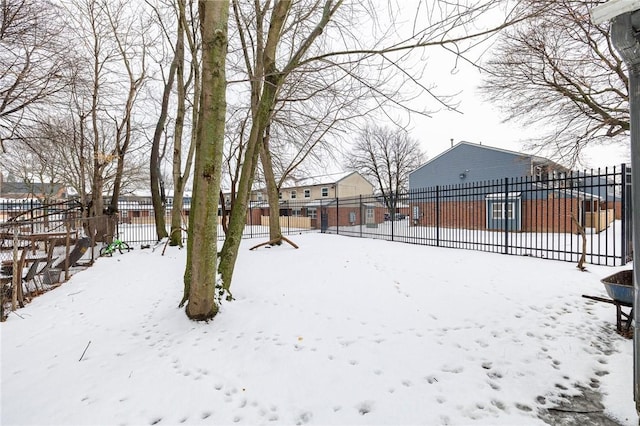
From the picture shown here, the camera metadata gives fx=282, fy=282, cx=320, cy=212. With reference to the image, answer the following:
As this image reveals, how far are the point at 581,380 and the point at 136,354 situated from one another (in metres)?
4.60

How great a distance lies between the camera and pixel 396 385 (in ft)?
8.60

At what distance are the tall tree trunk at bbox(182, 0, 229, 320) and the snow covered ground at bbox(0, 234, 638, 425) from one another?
1.63 ft

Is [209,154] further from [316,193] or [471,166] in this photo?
[316,193]

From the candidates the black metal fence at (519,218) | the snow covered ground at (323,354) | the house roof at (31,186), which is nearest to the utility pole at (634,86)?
the snow covered ground at (323,354)

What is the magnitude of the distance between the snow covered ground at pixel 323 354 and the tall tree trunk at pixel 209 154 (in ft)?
1.63

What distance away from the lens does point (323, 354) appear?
10.4ft

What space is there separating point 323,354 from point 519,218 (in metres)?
19.2

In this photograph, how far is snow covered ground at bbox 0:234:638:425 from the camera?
235cm

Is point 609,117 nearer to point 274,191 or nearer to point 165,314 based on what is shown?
point 274,191

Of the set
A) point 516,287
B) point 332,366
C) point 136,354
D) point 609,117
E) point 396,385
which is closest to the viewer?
point 396,385

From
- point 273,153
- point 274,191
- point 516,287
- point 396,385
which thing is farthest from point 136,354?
point 273,153

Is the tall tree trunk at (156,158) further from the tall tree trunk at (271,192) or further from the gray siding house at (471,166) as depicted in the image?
the gray siding house at (471,166)

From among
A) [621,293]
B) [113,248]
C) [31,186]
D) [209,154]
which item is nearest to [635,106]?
[621,293]

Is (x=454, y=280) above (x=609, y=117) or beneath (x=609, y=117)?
beneath
